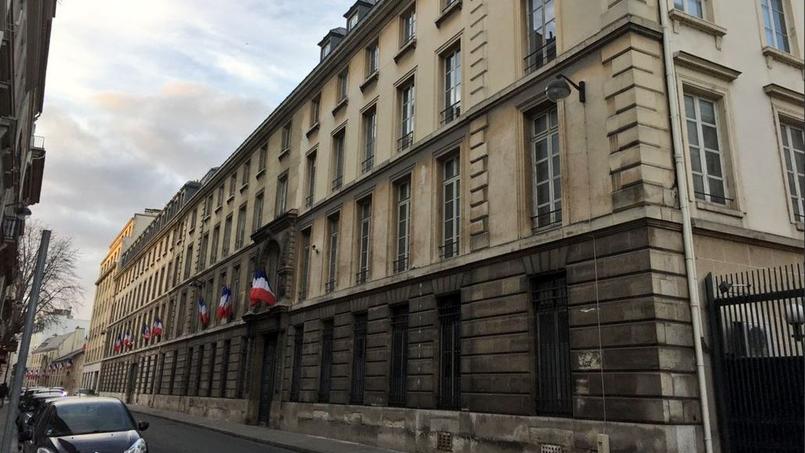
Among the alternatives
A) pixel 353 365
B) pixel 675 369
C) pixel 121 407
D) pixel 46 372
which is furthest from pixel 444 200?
pixel 46 372

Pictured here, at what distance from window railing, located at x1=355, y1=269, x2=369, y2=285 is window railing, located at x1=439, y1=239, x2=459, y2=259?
4.00 meters

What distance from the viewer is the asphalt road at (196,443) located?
16.3m

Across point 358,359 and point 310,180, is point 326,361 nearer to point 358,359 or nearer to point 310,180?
point 358,359

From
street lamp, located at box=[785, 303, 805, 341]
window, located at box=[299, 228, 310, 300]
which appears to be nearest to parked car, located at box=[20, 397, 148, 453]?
street lamp, located at box=[785, 303, 805, 341]

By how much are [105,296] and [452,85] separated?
233 feet

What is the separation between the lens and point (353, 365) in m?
18.6

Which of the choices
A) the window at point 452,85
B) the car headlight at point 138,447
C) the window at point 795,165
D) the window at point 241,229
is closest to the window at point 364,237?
the window at point 452,85

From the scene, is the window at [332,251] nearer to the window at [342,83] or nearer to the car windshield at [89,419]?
the window at [342,83]

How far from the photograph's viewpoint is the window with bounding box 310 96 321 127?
25312 mm

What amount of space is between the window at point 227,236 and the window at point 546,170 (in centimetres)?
2381

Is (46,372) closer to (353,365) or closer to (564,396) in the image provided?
(353,365)

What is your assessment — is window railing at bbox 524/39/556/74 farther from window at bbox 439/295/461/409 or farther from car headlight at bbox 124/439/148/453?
car headlight at bbox 124/439/148/453

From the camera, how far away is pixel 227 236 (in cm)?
3412

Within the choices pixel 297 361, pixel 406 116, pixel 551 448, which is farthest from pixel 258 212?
pixel 551 448
